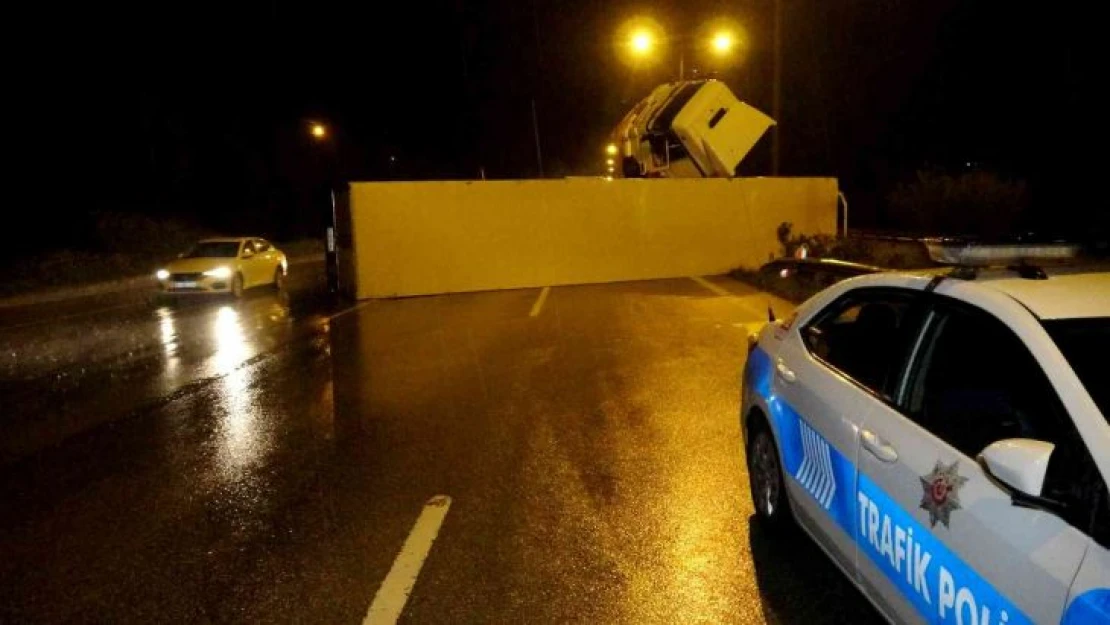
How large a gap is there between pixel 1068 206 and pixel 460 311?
14553 mm

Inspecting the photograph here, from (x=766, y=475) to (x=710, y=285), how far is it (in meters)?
14.9

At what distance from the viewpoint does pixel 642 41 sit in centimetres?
1955

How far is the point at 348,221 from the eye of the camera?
1917 centimetres

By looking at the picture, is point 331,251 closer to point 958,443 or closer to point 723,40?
point 723,40

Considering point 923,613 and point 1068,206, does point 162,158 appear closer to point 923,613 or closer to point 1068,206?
point 1068,206

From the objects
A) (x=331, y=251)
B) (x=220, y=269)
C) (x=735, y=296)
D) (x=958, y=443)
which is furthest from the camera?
(x=331, y=251)

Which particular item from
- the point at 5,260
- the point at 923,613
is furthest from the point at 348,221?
the point at 923,613

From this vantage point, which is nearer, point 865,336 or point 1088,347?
point 1088,347

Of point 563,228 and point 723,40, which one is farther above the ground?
point 723,40

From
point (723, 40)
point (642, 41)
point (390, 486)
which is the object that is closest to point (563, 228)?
point (642, 41)

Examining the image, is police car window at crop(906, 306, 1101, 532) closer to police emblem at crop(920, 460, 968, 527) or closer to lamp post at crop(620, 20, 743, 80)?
police emblem at crop(920, 460, 968, 527)

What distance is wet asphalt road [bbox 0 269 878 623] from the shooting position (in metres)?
4.22

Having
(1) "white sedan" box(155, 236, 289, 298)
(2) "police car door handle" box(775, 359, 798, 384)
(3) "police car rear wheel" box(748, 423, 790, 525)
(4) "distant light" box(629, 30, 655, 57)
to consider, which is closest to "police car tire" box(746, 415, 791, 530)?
(3) "police car rear wheel" box(748, 423, 790, 525)

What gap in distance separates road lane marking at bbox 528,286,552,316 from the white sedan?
21.4ft
